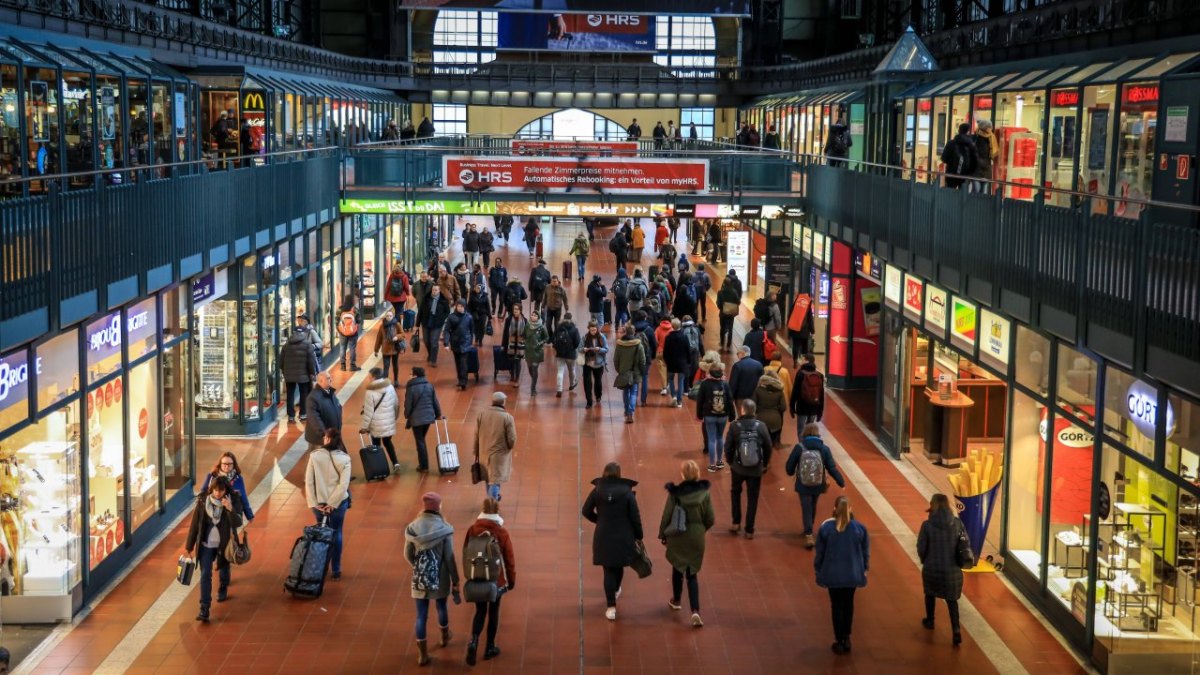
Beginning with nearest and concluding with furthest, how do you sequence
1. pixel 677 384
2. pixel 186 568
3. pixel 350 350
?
1. pixel 186 568
2. pixel 677 384
3. pixel 350 350

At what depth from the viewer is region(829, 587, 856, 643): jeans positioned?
12.8m

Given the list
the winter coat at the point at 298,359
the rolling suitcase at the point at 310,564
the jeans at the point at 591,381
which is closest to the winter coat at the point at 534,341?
the jeans at the point at 591,381

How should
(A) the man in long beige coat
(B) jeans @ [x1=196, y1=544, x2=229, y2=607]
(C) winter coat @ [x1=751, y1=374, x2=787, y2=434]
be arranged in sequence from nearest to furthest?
(B) jeans @ [x1=196, y1=544, x2=229, y2=607]
(A) the man in long beige coat
(C) winter coat @ [x1=751, y1=374, x2=787, y2=434]

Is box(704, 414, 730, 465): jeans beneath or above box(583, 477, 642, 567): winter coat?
beneath

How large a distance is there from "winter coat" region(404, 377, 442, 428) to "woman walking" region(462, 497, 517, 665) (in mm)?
6818

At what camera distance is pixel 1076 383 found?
13.9 metres

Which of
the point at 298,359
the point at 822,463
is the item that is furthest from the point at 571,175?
the point at 822,463

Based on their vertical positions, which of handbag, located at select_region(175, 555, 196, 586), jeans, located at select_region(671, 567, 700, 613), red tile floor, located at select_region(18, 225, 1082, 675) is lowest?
red tile floor, located at select_region(18, 225, 1082, 675)

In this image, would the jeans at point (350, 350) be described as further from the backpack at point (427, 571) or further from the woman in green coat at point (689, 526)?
the backpack at point (427, 571)

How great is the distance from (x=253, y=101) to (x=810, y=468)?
16.5m

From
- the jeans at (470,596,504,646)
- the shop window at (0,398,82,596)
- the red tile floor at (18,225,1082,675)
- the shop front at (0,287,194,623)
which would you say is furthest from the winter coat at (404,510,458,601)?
the shop window at (0,398,82,596)

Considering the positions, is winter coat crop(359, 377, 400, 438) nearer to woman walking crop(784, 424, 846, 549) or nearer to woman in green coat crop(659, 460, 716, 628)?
woman walking crop(784, 424, 846, 549)

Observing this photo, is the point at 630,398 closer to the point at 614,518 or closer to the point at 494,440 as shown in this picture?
the point at 494,440

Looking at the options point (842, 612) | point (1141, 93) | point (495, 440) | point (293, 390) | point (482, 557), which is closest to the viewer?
point (482, 557)
